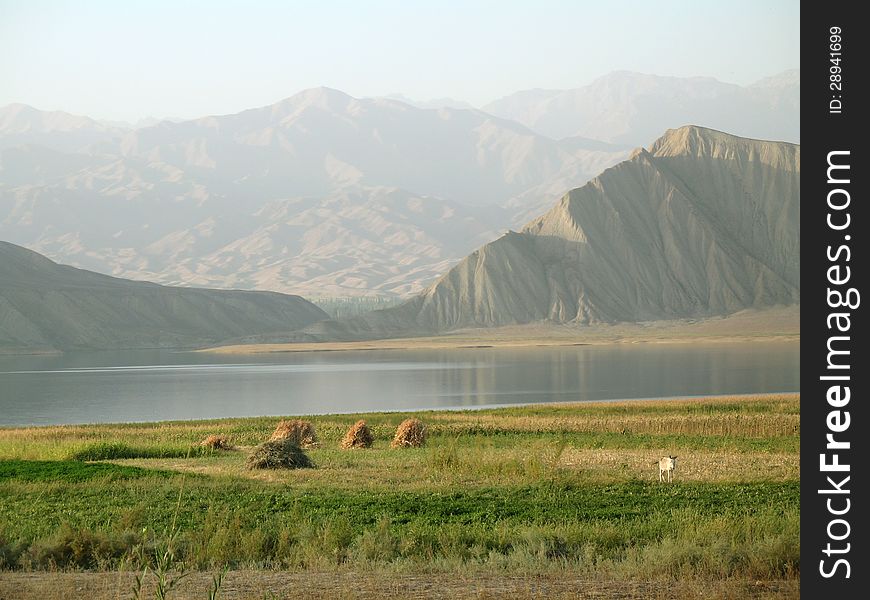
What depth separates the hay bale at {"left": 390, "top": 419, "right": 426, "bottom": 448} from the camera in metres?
30.5

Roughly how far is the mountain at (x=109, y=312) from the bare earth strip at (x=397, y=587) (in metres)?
143

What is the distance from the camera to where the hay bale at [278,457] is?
24.5 m

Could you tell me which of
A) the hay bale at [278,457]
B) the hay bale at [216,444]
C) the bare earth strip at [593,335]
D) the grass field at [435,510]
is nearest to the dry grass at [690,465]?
the grass field at [435,510]

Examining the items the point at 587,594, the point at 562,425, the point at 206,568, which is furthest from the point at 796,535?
the point at 562,425

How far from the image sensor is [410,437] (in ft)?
101

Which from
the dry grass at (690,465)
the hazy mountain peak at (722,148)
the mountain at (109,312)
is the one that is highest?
the hazy mountain peak at (722,148)

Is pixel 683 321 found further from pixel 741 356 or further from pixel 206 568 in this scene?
pixel 206 568

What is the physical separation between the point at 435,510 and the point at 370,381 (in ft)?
203

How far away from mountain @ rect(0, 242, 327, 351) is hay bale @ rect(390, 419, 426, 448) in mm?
125661

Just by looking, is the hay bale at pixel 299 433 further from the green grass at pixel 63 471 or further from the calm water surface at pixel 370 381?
the calm water surface at pixel 370 381

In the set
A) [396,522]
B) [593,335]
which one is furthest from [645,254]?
[396,522]

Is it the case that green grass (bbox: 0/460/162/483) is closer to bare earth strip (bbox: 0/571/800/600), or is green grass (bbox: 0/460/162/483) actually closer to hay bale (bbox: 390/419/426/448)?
hay bale (bbox: 390/419/426/448)
